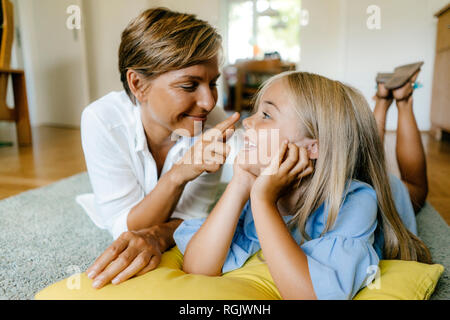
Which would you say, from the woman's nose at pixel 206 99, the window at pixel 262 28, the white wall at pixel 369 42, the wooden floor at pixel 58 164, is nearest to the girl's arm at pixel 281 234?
the woman's nose at pixel 206 99

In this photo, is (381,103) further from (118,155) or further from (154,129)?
(118,155)

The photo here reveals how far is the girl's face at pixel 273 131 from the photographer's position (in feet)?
2.30

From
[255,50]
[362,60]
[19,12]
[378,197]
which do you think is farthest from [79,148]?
[255,50]

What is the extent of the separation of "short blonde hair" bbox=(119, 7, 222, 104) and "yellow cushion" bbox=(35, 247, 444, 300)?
47 cm

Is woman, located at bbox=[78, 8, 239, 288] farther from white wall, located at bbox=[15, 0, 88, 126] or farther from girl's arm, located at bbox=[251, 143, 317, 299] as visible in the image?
white wall, located at bbox=[15, 0, 88, 126]

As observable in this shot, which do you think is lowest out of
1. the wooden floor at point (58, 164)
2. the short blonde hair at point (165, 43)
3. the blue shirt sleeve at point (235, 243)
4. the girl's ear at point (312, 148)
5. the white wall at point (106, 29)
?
the wooden floor at point (58, 164)

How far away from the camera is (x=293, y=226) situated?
754 millimetres

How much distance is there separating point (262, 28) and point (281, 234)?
5768 millimetres

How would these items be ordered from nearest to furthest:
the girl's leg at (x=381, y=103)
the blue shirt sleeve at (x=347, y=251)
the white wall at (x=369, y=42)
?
1. the blue shirt sleeve at (x=347, y=251)
2. the girl's leg at (x=381, y=103)
3. the white wall at (x=369, y=42)

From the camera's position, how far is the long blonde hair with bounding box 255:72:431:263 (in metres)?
0.72

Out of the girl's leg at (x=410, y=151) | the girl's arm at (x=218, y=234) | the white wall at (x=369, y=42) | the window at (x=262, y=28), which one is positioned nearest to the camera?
the girl's arm at (x=218, y=234)

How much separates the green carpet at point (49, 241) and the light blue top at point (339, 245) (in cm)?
25

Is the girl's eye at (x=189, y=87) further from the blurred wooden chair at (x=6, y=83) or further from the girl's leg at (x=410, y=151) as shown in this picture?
the blurred wooden chair at (x=6, y=83)

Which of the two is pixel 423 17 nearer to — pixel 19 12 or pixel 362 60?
pixel 362 60
